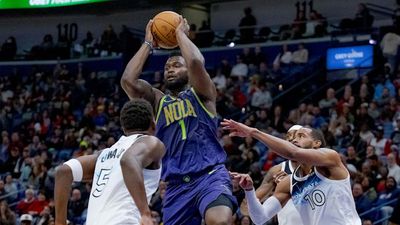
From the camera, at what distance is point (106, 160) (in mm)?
5426

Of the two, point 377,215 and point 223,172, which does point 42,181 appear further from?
point 223,172

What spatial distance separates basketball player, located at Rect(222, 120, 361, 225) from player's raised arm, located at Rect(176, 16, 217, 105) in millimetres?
576

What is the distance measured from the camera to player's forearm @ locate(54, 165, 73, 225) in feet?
18.2

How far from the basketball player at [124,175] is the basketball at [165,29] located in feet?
5.63

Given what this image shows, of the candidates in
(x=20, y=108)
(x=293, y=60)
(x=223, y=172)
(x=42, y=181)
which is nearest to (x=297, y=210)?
(x=223, y=172)

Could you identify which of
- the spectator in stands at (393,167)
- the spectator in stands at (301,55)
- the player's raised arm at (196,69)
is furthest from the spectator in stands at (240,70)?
the player's raised arm at (196,69)

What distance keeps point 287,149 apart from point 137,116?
54.8 inches

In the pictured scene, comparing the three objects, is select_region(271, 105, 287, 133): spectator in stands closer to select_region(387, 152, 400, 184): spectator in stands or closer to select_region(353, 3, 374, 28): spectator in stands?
select_region(387, 152, 400, 184): spectator in stands

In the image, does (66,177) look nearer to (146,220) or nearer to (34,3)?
(146,220)

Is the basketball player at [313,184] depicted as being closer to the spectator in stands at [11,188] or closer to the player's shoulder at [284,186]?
the player's shoulder at [284,186]

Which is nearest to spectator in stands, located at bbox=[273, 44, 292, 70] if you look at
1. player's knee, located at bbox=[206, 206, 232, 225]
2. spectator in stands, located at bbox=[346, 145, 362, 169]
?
spectator in stands, located at bbox=[346, 145, 362, 169]

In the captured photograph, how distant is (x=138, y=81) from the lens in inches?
276

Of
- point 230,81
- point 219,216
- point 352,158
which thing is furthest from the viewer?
point 230,81

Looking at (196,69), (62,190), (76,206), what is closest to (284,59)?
(76,206)
